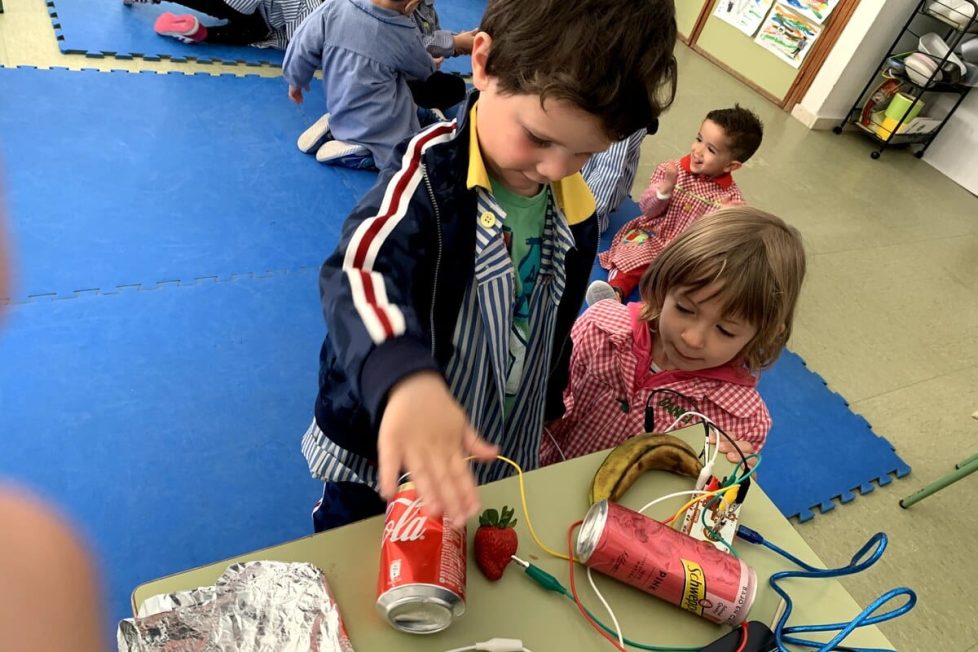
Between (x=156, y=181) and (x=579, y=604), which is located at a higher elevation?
(x=579, y=604)

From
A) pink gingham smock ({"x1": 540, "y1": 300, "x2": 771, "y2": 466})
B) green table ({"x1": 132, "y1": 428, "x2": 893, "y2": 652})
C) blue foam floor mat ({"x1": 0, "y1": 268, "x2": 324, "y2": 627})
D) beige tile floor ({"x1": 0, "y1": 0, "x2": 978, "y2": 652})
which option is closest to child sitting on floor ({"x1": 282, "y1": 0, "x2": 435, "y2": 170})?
beige tile floor ({"x1": 0, "y1": 0, "x2": 978, "y2": 652})

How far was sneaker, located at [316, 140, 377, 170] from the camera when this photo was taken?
2.42m

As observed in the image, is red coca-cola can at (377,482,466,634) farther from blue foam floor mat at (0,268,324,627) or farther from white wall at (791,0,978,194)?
white wall at (791,0,978,194)

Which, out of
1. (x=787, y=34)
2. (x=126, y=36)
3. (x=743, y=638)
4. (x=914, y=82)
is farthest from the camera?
(x=787, y=34)

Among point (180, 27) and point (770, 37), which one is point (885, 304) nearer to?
point (770, 37)

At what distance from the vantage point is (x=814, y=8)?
3.80 m

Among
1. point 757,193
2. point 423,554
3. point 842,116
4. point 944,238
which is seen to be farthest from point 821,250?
point 423,554

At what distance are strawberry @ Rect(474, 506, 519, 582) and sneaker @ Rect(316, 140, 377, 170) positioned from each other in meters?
2.00

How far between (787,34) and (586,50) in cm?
408

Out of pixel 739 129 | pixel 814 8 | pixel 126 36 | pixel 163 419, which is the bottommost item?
pixel 163 419

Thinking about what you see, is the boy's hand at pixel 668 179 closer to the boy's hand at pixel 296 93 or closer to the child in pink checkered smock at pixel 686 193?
the child in pink checkered smock at pixel 686 193

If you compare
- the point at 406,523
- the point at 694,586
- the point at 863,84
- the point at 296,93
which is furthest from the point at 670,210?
the point at 863,84

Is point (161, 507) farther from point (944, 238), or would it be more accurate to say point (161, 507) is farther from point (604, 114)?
point (944, 238)

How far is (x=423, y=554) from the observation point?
62cm
